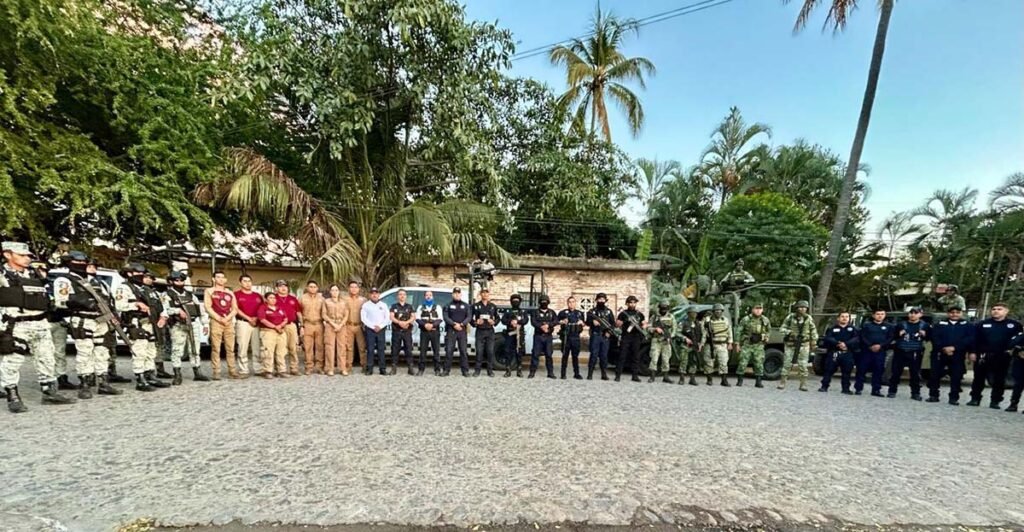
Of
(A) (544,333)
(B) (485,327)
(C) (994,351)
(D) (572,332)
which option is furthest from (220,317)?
(C) (994,351)

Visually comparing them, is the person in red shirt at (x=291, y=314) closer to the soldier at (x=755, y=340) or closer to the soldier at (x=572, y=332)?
the soldier at (x=572, y=332)

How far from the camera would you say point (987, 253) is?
17781 millimetres

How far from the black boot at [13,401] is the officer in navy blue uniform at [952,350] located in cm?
1205

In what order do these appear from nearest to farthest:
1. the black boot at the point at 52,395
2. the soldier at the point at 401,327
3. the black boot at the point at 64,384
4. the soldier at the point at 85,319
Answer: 1. the black boot at the point at 52,395
2. the soldier at the point at 85,319
3. the black boot at the point at 64,384
4. the soldier at the point at 401,327

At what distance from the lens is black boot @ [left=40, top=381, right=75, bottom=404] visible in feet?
18.1

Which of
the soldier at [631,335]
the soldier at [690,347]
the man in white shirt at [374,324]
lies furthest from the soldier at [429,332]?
the soldier at [690,347]

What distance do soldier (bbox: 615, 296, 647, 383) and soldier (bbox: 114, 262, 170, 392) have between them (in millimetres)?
7004

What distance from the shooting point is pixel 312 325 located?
27.9 feet

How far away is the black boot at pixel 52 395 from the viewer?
5512 mm

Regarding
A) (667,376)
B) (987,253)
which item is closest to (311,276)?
(667,376)

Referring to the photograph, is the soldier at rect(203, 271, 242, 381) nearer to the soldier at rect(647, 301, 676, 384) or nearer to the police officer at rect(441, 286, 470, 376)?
the police officer at rect(441, 286, 470, 376)

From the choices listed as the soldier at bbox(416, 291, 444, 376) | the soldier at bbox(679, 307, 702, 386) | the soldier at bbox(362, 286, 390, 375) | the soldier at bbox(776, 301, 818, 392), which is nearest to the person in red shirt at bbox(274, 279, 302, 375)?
the soldier at bbox(362, 286, 390, 375)

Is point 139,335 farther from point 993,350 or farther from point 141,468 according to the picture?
point 993,350

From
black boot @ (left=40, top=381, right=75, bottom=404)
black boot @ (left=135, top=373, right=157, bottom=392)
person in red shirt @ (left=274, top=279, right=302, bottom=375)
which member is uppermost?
person in red shirt @ (left=274, top=279, right=302, bottom=375)
